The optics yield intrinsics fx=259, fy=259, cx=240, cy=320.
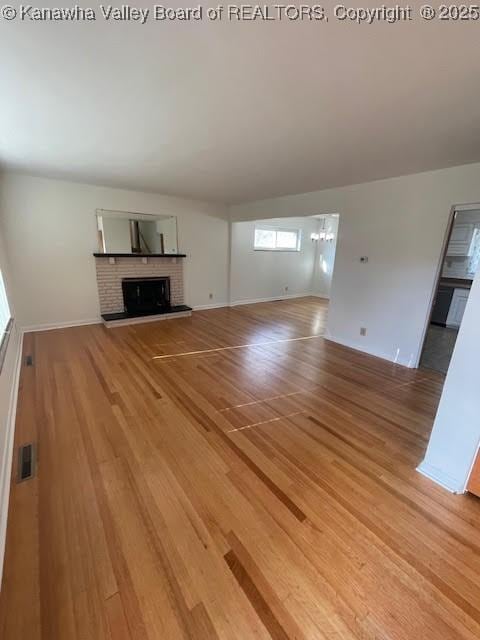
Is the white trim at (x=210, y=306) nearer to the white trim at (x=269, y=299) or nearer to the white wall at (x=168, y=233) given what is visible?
the white trim at (x=269, y=299)

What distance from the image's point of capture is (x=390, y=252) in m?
3.51

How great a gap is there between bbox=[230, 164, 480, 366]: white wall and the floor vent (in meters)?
4.01

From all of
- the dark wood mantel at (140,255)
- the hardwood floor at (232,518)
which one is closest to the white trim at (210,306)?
the dark wood mantel at (140,255)

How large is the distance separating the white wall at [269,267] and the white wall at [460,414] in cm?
530

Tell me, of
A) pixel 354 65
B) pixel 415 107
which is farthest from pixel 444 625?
pixel 415 107

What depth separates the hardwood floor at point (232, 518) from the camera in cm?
105

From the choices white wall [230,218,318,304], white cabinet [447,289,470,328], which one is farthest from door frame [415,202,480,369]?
white wall [230,218,318,304]

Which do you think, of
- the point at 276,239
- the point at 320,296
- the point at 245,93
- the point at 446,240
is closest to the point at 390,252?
the point at 446,240

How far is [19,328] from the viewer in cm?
408

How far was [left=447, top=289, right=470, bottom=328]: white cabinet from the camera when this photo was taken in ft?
Answer: 16.0

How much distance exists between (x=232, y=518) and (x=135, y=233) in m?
5.21

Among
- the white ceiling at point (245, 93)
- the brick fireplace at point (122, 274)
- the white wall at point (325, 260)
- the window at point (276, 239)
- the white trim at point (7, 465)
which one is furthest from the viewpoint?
the white wall at point (325, 260)

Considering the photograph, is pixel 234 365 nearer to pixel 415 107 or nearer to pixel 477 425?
pixel 477 425

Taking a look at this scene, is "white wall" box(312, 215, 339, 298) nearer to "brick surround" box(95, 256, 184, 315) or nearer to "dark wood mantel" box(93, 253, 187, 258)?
"dark wood mantel" box(93, 253, 187, 258)
